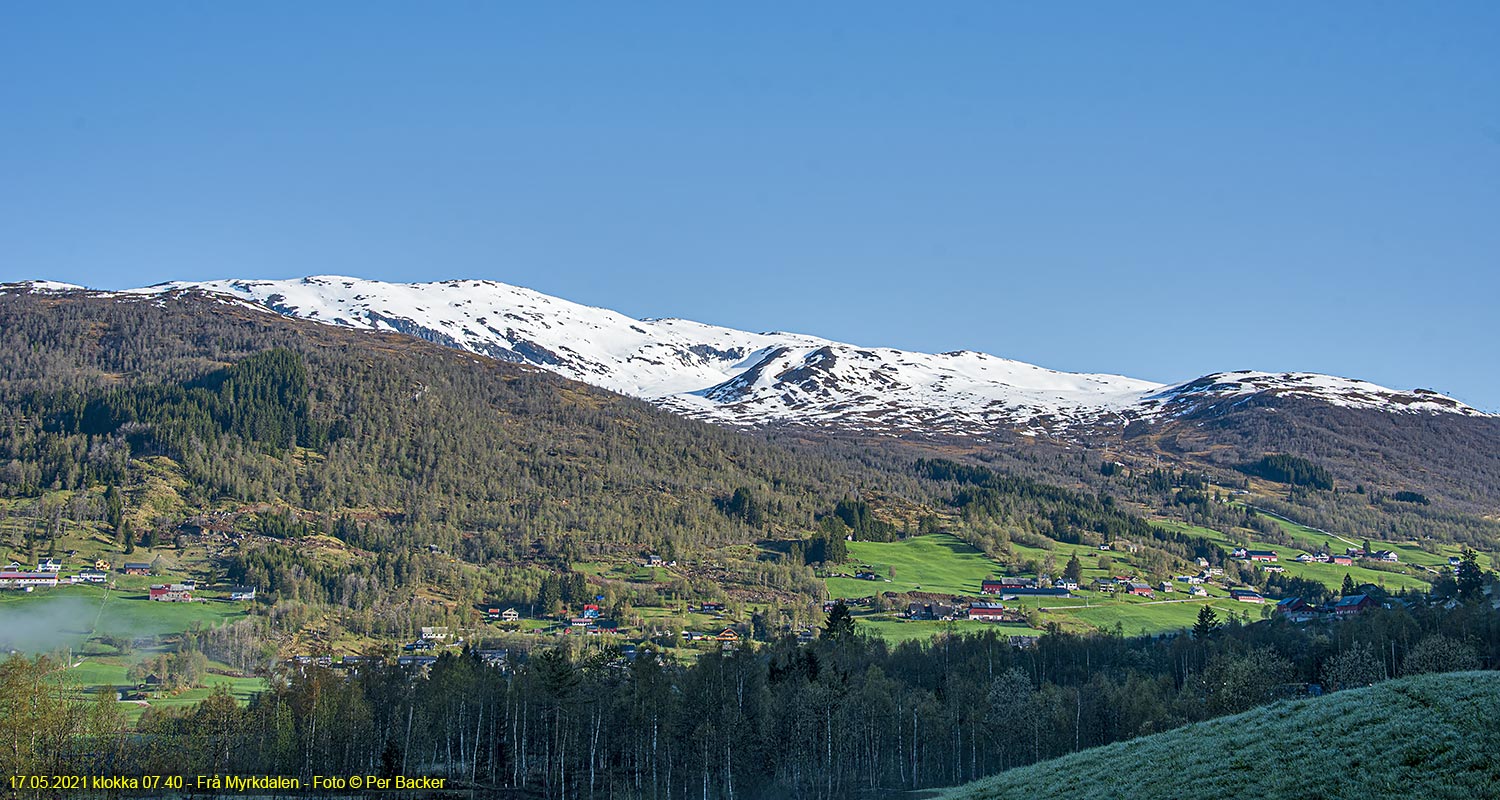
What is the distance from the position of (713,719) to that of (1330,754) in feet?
209

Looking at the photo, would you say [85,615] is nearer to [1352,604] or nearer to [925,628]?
[925,628]

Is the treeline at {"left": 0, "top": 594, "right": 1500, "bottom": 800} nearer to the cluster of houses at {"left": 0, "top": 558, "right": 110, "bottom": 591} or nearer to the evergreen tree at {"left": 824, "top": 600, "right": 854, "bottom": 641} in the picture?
the evergreen tree at {"left": 824, "top": 600, "right": 854, "bottom": 641}

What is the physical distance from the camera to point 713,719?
336 ft

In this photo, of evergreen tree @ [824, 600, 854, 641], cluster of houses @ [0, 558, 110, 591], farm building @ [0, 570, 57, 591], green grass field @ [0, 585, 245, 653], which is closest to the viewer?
evergreen tree @ [824, 600, 854, 641]

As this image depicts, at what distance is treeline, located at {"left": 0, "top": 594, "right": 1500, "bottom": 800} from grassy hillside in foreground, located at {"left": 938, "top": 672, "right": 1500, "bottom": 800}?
111ft

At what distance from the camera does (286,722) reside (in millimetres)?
97125

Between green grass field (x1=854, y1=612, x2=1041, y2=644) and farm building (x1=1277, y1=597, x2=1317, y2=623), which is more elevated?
farm building (x1=1277, y1=597, x2=1317, y2=623)

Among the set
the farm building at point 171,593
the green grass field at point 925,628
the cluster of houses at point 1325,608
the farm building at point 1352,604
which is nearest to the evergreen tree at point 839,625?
the green grass field at point 925,628

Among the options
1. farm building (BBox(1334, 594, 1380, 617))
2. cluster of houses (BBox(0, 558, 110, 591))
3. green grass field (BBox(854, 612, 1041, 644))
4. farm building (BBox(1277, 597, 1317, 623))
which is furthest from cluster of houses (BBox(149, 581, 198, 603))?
farm building (BBox(1334, 594, 1380, 617))

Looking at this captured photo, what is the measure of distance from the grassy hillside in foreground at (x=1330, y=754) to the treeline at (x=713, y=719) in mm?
33929

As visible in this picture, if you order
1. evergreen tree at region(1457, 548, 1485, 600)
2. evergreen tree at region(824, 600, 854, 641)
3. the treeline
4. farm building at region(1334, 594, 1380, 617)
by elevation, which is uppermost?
evergreen tree at region(1457, 548, 1485, 600)

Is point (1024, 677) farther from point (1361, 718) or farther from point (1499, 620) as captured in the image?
point (1361, 718)

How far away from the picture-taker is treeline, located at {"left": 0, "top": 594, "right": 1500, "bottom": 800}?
3720 inches

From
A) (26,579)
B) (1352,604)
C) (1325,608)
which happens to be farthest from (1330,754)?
(26,579)
